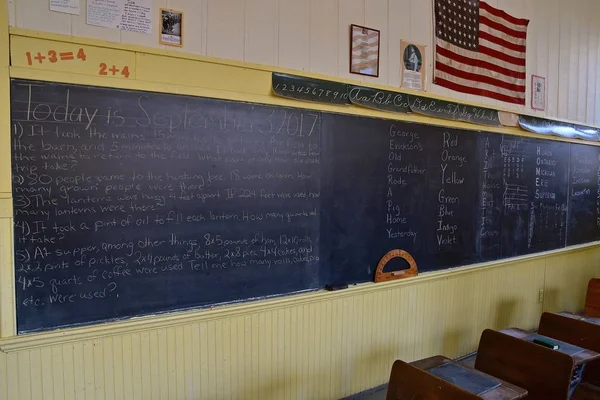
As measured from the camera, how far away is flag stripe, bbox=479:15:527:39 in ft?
11.0

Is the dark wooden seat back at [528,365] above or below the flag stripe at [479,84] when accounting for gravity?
below

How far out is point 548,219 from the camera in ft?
13.3

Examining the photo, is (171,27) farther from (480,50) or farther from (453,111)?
(480,50)

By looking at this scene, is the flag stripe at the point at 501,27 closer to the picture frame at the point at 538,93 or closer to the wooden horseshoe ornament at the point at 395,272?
the picture frame at the point at 538,93

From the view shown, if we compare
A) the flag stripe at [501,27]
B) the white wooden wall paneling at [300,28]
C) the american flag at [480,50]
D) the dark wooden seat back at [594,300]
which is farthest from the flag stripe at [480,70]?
the dark wooden seat back at [594,300]

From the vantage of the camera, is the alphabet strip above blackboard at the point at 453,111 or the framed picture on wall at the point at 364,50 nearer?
the framed picture on wall at the point at 364,50

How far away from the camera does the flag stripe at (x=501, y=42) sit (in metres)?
3.38

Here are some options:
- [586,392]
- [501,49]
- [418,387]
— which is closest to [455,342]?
[586,392]

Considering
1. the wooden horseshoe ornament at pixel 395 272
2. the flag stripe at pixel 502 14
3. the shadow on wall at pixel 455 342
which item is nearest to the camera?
the wooden horseshoe ornament at pixel 395 272

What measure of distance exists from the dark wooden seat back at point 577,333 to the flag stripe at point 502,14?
251 cm

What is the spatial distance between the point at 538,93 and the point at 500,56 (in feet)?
2.18

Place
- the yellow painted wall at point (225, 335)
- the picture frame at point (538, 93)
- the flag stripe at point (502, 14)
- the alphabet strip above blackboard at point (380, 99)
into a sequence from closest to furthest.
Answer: the yellow painted wall at point (225, 335), the alphabet strip above blackboard at point (380, 99), the flag stripe at point (502, 14), the picture frame at point (538, 93)

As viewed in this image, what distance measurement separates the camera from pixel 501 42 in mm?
3506

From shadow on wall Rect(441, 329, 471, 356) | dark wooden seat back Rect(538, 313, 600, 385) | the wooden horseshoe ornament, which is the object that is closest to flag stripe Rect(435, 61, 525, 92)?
the wooden horseshoe ornament
